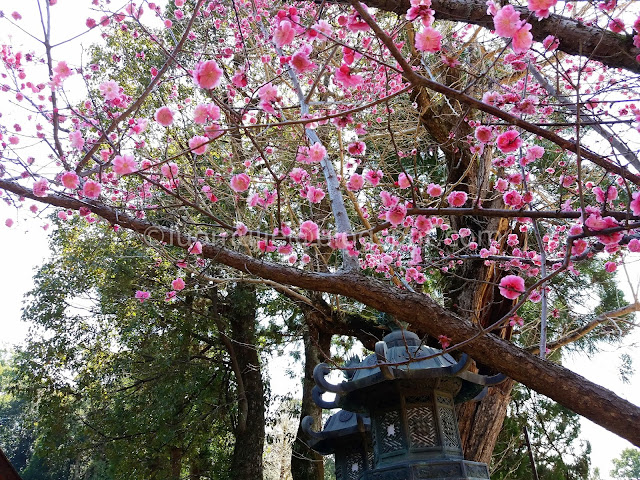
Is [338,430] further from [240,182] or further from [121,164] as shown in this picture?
[121,164]

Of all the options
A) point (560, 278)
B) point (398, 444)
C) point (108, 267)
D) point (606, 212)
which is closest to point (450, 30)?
point (560, 278)

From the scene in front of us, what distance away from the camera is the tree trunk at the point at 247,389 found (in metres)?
6.38

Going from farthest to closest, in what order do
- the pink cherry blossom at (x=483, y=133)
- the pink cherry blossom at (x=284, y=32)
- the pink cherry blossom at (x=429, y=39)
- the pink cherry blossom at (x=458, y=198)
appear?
the pink cherry blossom at (x=458, y=198)
the pink cherry blossom at (x=483, y=133)
the pink cherry blossom at (x=284, y=32)
the pink cherry blossom at (x=429, y=39)

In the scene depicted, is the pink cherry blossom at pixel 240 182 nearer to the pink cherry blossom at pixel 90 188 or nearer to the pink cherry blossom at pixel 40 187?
the pink cherry blossom at pixel 90 188

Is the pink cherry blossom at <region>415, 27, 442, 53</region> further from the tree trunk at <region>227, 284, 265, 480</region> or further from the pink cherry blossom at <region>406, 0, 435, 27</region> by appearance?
the tree trunk at <region>227, 284, 265, 480</region>

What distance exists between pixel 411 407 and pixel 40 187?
229 cm

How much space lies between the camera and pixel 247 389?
23.0ft

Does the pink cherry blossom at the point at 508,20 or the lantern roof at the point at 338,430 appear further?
the lantern roof at the point at 338,430

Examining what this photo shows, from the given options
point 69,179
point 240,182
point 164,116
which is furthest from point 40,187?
point 240,182

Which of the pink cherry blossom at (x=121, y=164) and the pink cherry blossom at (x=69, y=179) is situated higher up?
the pink cherry blossom at (x=69, y=179)

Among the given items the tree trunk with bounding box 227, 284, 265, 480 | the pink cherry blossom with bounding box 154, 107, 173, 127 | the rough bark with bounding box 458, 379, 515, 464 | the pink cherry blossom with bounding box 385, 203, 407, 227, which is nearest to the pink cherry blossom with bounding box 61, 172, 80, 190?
the pink cherry blossom with bounding box 154, 107, 173, 127

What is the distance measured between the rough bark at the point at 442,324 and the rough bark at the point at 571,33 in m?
1.54

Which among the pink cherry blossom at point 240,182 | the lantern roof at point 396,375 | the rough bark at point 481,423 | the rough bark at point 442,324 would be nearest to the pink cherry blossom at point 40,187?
the rough bark at point 442,324

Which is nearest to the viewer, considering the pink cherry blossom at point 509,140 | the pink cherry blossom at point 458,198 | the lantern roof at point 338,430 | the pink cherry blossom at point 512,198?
the pink cherry blossom at point 509,140
